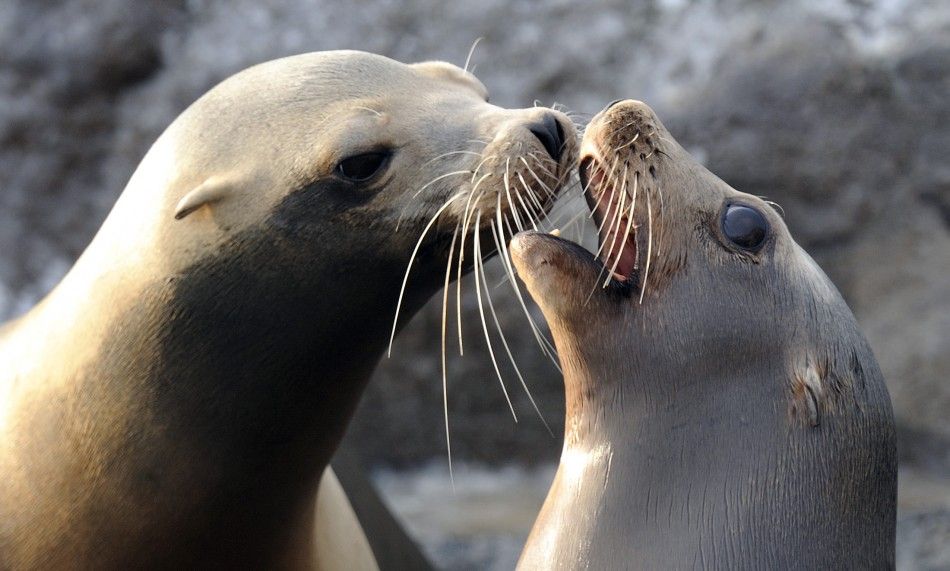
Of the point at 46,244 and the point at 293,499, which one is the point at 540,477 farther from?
the point at 293,499

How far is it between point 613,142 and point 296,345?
33.2 inches

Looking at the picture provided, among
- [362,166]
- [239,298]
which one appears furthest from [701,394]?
[239,298]

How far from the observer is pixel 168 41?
7.04 m

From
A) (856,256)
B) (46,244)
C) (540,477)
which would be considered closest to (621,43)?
(856,256)

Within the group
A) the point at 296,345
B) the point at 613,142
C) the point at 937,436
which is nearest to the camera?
the point at 613,142

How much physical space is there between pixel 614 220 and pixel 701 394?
0.41 meters

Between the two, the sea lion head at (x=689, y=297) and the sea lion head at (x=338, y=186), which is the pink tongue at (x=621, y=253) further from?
the sea lion head at (x=338, y=186)

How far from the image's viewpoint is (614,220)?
9.40 ft

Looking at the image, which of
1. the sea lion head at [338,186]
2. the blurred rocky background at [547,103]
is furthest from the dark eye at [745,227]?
the blurred rocky background at [547,103]

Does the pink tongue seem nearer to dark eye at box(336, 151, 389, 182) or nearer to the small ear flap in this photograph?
dark eye at box(336, 151, 389, 182)

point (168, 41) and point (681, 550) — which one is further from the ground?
point (168, 41)

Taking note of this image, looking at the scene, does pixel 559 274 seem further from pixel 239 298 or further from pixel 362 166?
pixel 239 298

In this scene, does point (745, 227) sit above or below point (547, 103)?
below

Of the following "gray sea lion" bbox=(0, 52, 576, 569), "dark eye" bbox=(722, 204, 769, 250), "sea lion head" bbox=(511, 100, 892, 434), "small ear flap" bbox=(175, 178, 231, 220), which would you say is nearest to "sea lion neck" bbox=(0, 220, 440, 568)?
"gray sea lion" bbox=(0, 52, 576, 569)
